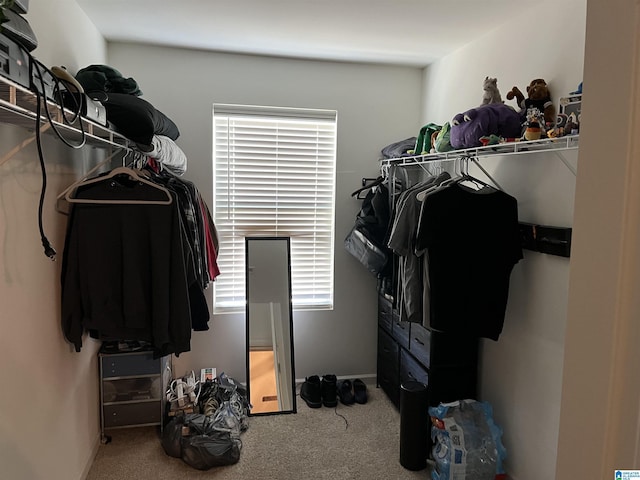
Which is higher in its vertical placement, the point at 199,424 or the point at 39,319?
the point at 39,319

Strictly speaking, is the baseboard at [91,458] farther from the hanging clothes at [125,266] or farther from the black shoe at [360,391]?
the black shoe at [360,391]

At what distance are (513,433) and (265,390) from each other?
1651mm

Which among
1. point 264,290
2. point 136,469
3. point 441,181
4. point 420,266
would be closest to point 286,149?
point 264,290

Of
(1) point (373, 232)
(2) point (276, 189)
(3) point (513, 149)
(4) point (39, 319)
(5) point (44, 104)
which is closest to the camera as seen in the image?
(5) point (44, 104)

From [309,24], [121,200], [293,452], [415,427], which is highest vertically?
[309,24]

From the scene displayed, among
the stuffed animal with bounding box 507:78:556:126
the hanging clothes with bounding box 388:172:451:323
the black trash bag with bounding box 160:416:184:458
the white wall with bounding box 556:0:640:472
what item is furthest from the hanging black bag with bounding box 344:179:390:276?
the white wall with bounding box 556:0:640:472

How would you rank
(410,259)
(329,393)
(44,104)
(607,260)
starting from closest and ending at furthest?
(607,260) → (44,104) → (410,259) → (329,393)

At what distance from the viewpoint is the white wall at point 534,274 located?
1.95 m

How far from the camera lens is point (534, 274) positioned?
7.04 feet

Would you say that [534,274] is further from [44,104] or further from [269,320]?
[44,104]

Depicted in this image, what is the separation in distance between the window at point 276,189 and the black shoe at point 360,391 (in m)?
0.66

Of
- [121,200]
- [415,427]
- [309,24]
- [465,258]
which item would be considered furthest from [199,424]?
[309,24]

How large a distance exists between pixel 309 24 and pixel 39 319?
2.08 meters

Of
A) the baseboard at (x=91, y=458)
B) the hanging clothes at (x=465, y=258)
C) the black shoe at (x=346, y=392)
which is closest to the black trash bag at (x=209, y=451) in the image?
the baseboard at (x=91, y=458)
